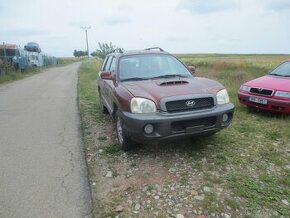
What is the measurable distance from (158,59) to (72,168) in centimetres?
256

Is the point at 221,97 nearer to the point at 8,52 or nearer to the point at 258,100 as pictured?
the point at 258,100

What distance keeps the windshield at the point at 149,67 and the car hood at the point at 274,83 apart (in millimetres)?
2146

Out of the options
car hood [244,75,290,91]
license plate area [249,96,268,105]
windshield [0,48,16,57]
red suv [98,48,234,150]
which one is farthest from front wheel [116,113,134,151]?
windshield [0,48,16,57]

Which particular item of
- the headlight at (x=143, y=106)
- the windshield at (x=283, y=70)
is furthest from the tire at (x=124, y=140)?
the windshield at (x=283, y=70)

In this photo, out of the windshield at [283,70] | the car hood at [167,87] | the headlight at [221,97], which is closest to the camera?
the car hood at [167,87]

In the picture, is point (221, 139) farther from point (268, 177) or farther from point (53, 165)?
point (53, 165)

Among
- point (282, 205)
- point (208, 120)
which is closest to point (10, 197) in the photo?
point (208, 120)

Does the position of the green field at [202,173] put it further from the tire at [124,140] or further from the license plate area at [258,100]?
the license plate area at [258,100]

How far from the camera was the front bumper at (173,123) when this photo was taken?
10.1 ft

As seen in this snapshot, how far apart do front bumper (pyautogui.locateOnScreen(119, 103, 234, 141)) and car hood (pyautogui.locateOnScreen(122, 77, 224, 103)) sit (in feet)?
0.96

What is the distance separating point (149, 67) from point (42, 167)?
248 cm

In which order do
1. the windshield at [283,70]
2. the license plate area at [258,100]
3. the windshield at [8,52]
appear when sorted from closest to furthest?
the license plate area at [258,100], the windshield at [283,70], the windshield at [8,52]

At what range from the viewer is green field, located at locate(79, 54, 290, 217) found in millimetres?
2461

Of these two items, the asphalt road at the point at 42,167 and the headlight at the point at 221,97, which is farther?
the headlight at the point at 221,97
